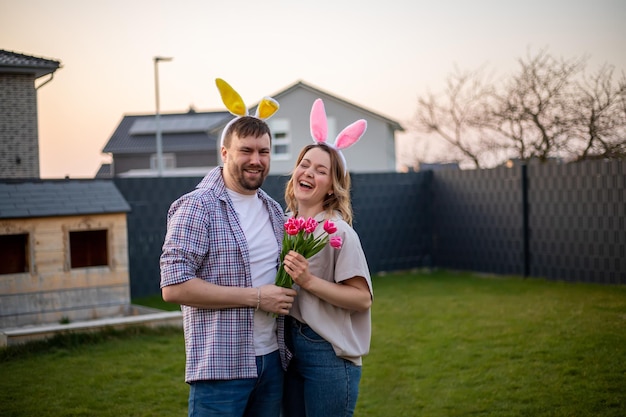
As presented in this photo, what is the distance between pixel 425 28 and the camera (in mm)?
11477

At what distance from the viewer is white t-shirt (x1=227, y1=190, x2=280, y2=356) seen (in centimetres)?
268

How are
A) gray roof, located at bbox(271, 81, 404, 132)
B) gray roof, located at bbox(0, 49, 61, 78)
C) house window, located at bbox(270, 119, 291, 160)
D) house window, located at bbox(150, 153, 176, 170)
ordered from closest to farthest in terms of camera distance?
gray roof, located at bbox(0, 49, 61, 78) < gray roof, located at bbox(271, 81, 404, 132) < house window, located at bbox(270, 119, 291, 160) < house window, located at bbox(150, 153, 176, 170)

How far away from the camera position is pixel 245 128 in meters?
2.74

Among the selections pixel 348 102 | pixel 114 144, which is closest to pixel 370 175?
pixel 348 102

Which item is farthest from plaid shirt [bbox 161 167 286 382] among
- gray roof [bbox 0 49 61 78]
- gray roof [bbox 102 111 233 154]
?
gray roof [bbox 102 111 233 154]

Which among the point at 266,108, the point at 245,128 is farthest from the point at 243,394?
the point at 266,108

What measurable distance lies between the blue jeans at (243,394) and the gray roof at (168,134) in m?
36.8

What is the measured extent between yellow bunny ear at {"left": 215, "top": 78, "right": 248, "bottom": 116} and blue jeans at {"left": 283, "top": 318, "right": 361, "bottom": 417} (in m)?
0.92

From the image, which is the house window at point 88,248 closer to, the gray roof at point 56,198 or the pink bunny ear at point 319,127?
the gray roof at point 56,198

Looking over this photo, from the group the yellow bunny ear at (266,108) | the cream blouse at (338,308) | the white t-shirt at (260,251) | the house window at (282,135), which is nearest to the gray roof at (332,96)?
the house window at (282,135)

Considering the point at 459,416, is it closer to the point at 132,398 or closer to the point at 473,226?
the point at 132,398

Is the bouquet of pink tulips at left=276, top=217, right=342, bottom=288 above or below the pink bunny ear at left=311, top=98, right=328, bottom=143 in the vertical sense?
below

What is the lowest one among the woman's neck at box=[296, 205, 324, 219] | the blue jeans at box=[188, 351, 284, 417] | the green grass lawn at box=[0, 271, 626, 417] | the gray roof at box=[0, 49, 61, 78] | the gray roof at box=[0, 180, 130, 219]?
the green grass lawn at box=[0, 271, 626, 417]

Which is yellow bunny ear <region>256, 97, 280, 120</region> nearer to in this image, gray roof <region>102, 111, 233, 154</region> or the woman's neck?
the woman's neck
